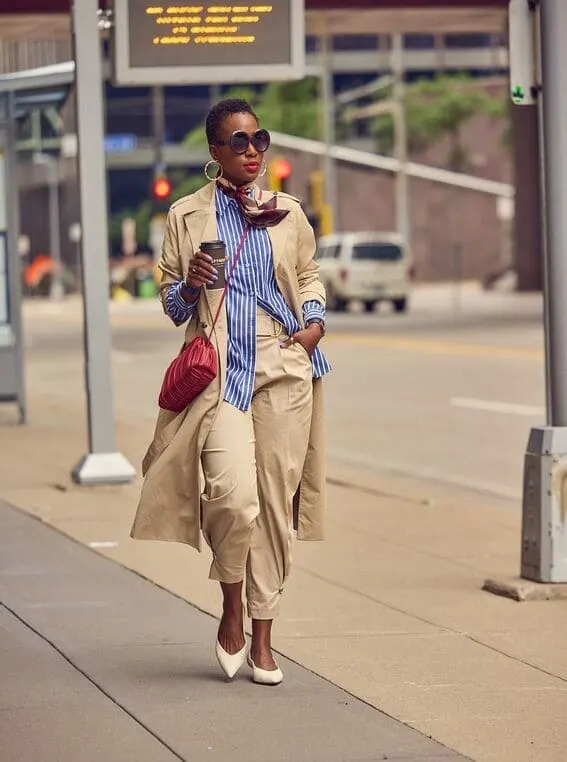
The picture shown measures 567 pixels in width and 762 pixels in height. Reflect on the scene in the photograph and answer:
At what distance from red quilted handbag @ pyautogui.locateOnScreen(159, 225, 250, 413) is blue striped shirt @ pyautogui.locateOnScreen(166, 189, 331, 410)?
33mm

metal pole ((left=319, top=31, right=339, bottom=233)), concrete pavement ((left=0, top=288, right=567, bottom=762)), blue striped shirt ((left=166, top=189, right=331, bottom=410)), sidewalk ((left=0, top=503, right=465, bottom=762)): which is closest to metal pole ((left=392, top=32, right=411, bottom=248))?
→ metal pole ((left=319, top=31, right=339, bottom=233))

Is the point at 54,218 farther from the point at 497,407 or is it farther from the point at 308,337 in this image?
the point at 308,337

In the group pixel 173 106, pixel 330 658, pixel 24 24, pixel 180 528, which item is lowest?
pixel 330 658

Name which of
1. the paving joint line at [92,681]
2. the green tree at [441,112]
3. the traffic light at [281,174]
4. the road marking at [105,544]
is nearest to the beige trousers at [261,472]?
the paving joint line at [92,681]

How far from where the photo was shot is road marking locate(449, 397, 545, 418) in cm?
1756

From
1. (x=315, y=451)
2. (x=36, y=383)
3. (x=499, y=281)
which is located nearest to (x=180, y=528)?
(x=315, y=451)

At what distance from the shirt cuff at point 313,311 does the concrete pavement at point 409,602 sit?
122 cm

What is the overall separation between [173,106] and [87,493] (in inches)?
3166

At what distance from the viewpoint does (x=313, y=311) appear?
244 inches

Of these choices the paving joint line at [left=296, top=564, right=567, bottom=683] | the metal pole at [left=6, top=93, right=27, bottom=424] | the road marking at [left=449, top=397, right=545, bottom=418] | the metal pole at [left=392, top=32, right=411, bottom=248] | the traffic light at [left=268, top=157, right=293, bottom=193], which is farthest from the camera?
the metal pole at [left=392, top=32, right=411, bottom=248]

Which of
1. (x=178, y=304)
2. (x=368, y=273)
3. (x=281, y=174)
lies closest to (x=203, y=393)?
(x=178, y=304)

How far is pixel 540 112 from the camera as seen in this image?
813 cm

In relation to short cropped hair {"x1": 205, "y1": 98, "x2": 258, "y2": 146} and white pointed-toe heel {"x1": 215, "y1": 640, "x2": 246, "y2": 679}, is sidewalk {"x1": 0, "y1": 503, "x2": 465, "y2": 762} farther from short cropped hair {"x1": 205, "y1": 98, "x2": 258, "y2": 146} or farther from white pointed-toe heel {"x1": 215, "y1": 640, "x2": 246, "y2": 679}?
short cropped hair {"x1": 205, "y1": 98, "x2": 258, "y2": 146}

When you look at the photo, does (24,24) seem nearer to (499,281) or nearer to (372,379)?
(372,379)
